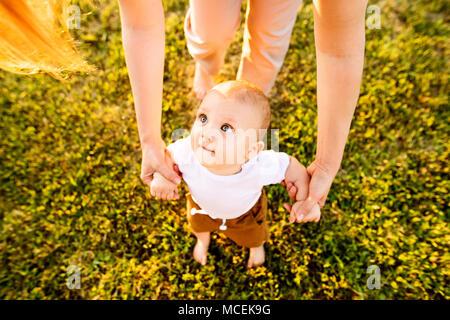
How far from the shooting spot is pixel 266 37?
89.4 inches

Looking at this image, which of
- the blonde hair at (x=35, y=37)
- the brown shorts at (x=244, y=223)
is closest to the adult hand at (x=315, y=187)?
the brown shorts at (x=244, y=223)

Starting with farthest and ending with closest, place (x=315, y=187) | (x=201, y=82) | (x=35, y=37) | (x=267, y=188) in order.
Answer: (x=201, y=82) → (x=267, y=188) → (x=315, y=187) → (x=35, y=37)

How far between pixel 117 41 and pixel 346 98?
2866 mm

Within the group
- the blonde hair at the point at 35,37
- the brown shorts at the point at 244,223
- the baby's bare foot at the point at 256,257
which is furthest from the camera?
the baby's bare foot at the point at 256,257

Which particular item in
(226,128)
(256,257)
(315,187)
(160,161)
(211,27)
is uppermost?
(211,27)

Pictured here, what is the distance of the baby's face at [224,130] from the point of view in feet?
5.76

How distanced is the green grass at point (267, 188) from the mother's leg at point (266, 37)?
2.96 feet

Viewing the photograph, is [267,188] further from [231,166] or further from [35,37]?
[35,37]

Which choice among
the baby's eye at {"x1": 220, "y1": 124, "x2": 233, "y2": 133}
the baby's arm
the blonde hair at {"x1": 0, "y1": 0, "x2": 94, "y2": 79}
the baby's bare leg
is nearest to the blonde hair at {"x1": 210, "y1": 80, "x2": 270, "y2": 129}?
the baby's eye at {"x1": 220, "y1": 124, "x2": 233, "y2": 133}

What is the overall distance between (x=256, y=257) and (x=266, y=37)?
176cm

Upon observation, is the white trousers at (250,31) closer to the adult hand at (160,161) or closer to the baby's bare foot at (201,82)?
the baby's bare foot at (201,82)

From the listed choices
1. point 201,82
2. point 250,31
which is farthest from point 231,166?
point 201,82

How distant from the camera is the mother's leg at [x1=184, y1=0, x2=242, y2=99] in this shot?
2.06 metres
